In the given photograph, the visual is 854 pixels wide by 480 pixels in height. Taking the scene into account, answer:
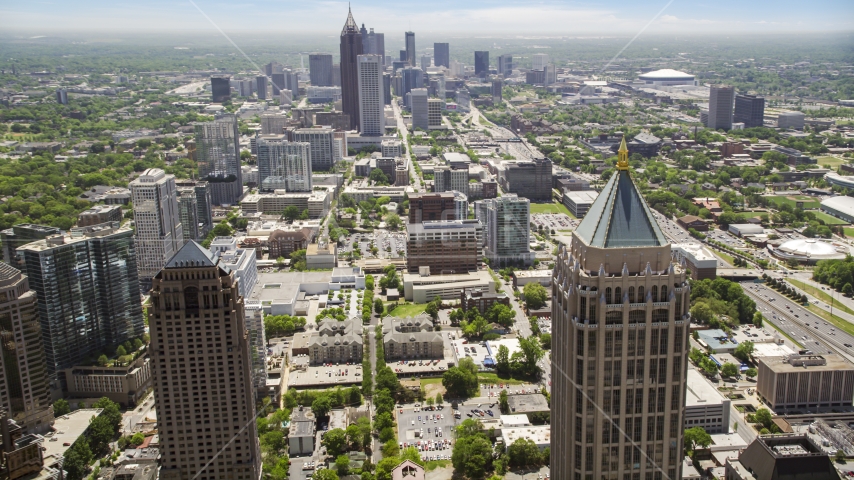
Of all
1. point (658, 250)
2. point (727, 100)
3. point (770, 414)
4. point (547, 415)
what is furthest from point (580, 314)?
point (727, 100)

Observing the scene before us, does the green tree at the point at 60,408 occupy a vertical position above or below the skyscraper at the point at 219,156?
below

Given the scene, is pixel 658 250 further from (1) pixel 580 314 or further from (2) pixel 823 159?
(2) pixel 823 159

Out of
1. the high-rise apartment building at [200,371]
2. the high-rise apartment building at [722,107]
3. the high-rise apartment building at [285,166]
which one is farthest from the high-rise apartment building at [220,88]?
the high-rise apartment building at [200,371]

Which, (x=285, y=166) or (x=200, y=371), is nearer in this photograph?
(x=200, y=371)

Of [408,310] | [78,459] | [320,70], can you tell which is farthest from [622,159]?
[320,70]

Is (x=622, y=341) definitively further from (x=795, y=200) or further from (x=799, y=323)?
(x=795, y=200)

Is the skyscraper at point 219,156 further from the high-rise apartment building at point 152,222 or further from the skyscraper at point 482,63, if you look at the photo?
the skyscraper at point 482,63
